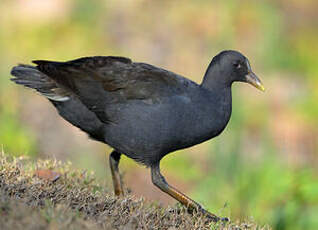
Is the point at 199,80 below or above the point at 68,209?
below

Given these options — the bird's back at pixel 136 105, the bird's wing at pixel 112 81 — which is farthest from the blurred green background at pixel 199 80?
the bird's wing at pixel 112 81

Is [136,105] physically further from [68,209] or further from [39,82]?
[68,209]

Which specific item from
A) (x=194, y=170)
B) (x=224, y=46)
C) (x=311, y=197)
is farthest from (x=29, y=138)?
(x=311, y=197)

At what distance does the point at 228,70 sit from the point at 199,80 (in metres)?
5.27

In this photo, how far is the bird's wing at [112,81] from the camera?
537 centimetres

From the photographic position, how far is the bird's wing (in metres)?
5.37

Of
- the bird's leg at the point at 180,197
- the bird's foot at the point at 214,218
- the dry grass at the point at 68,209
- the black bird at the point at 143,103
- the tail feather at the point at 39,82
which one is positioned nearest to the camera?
the dry grass at the point at 68,209

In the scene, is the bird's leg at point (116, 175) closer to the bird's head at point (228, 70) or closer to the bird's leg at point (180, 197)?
the bird's leg at point (180, 197)

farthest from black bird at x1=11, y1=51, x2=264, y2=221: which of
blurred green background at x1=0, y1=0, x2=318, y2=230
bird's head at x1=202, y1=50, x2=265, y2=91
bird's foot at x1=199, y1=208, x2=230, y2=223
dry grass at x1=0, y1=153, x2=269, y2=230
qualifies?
blurred green background at x1=0, y1=0, x2=318, y2=230

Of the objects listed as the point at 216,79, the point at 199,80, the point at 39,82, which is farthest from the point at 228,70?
the point at 199,80

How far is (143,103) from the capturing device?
5.35 meters

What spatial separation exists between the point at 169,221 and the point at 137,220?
0.33 metres

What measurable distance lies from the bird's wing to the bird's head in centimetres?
27

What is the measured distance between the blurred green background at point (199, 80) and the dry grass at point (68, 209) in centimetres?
228
